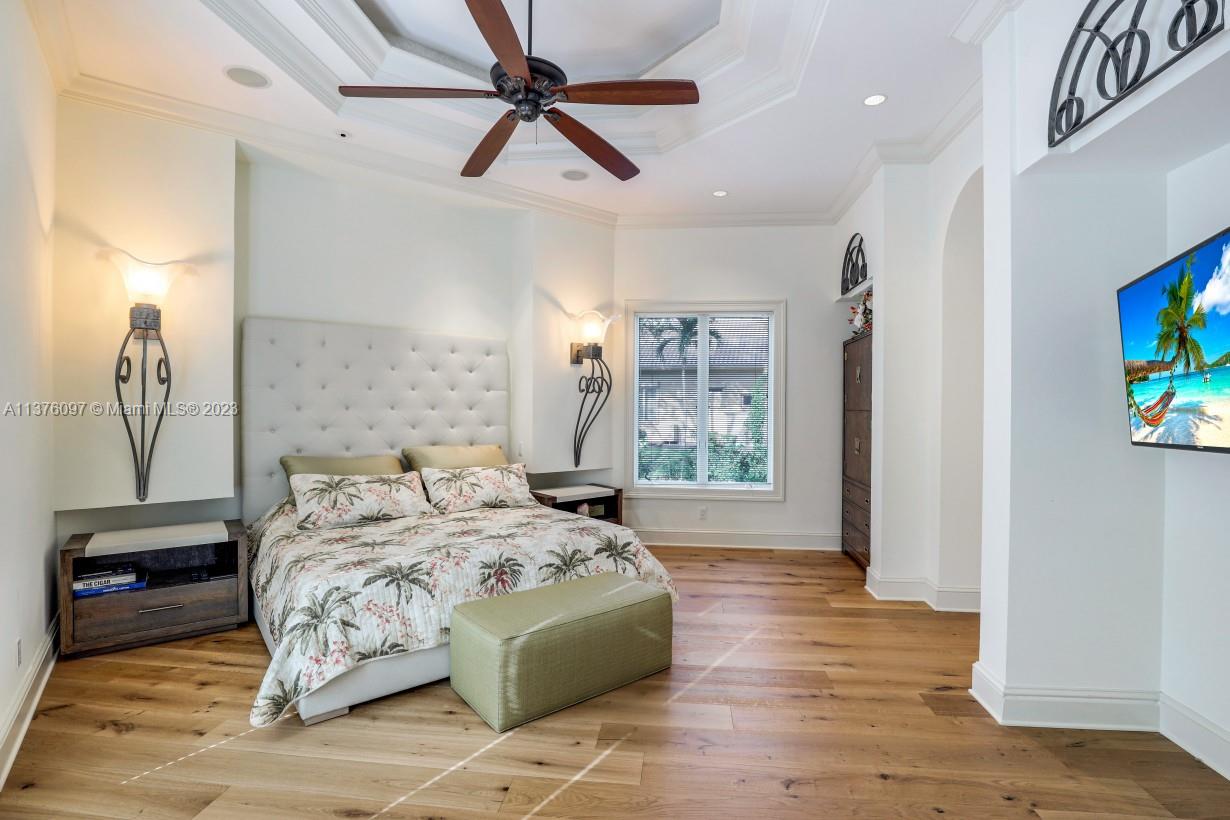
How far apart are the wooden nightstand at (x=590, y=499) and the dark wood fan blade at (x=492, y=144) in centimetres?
226

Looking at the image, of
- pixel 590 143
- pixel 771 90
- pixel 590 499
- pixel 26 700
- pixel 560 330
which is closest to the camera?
pixel 26 700

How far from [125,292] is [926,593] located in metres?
4.72

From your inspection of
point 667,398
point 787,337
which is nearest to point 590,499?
point 667,398

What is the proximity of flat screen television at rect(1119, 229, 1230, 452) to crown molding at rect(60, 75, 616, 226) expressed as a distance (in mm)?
3694

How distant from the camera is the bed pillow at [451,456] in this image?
4.16 metres

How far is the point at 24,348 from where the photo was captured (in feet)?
7.88

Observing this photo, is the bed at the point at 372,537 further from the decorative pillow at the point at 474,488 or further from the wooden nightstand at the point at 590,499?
the wooden nightstand at the point at 590,499

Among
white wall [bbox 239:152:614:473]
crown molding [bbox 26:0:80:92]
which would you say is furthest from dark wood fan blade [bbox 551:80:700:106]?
white wall [bbox 239:152:614:473]

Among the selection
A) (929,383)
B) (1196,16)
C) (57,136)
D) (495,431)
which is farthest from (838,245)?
(57,136)

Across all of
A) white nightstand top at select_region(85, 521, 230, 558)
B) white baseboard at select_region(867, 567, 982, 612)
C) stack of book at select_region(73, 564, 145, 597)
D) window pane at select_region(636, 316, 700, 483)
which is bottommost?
white baseboard at select_region(867, 567, 982, 612)

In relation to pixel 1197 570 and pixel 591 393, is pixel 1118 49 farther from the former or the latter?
pixel 591 393

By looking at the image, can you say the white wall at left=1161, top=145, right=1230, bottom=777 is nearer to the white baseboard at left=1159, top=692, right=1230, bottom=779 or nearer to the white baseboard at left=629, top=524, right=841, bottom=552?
the white baseboard at left=1159, top=692, right=1230, bottom=779

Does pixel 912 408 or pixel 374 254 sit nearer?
pixel 912 408

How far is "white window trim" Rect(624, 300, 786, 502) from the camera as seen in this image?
5.15m
